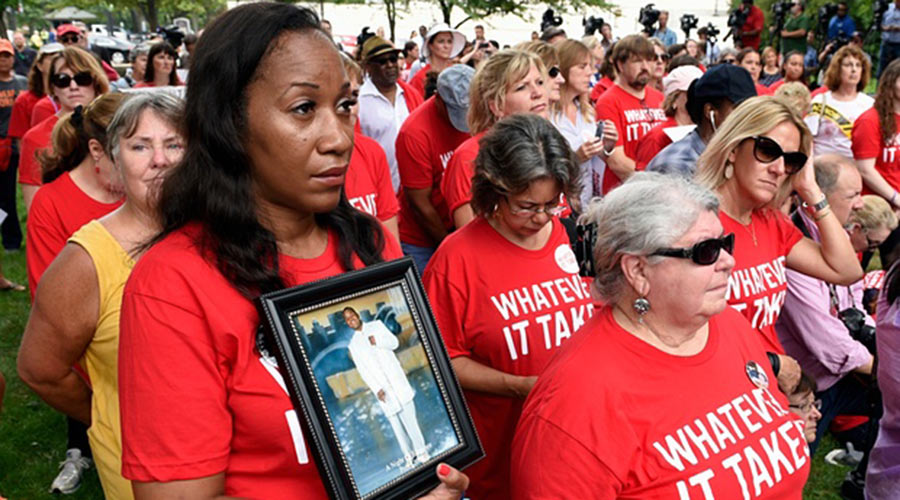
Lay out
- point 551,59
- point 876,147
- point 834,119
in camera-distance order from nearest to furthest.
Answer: point 551,59 → point 876,147 → point 834,119

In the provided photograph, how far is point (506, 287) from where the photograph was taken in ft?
9.24

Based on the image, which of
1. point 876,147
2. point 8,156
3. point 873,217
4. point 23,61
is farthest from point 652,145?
point 23,61

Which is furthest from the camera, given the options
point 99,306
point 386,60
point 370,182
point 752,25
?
point 752,25

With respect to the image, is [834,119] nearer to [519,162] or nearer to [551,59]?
[551,59]

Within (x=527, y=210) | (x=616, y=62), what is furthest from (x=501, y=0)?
(x=527, y=210)

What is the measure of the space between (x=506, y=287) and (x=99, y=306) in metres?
1.37

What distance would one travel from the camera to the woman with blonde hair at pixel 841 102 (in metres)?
7.26

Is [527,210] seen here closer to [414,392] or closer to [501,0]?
[414,392]

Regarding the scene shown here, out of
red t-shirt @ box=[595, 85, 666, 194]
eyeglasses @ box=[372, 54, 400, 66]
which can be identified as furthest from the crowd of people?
red t-shirt @ box=[595, 85, 666, 194]

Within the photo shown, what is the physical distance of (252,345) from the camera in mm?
1484

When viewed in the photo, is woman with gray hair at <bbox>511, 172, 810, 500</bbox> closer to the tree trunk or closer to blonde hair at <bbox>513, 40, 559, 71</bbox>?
blonde hair at <bbox>513, 40, 559, 71</bbox>

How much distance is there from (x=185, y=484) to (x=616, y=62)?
590cm

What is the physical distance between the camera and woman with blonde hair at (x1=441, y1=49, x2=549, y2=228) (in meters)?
4.20

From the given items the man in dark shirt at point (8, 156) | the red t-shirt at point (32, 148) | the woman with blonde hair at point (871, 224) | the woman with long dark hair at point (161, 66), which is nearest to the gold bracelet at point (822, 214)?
the woman with blonde hair at point (871, 224)
